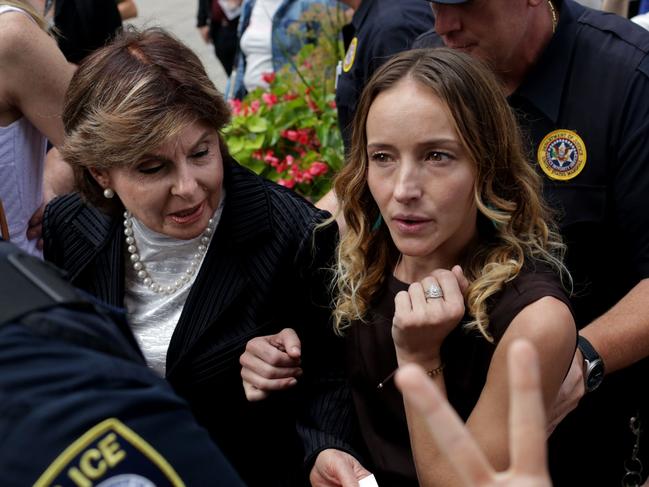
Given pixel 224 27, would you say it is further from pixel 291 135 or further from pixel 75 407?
pixel 75 407

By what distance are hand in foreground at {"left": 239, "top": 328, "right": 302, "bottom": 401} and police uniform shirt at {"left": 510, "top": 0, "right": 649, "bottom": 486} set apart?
0.71 m

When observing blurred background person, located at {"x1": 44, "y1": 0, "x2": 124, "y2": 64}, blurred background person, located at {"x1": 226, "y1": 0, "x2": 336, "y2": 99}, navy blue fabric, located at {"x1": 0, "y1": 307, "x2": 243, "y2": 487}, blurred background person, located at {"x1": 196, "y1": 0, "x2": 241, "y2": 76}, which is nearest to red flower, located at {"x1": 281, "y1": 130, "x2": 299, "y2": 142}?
blurred background person, located at {"x1": 226, "y1": 0, "x2": 336, "y2": 99}

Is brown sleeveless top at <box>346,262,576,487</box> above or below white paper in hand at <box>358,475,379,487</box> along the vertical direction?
above

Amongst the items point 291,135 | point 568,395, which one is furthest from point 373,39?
point 568,395

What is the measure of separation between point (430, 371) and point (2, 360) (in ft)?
3.42

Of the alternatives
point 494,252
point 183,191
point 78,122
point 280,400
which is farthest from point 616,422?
point 78,122

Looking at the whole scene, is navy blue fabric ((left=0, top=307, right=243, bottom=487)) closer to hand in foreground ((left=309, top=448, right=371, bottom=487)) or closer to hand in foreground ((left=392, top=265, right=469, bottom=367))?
hand in foreground ((left=392, top=265, right=469, bottom=367))

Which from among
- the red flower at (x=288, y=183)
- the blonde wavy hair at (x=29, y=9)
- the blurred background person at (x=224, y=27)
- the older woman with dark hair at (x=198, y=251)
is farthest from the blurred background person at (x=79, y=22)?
the older woman with dark hair at (x=198, y=251)

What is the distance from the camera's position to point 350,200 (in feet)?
7.47

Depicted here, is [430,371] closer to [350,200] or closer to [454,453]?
[350,200]

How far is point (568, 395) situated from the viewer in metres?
2.03

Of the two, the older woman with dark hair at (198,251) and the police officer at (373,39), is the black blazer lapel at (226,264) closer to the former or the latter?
the older woman with dark hair at (198,251)

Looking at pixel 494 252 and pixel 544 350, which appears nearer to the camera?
pixel 544 350

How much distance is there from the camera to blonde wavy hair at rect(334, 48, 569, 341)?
199 centimetres
